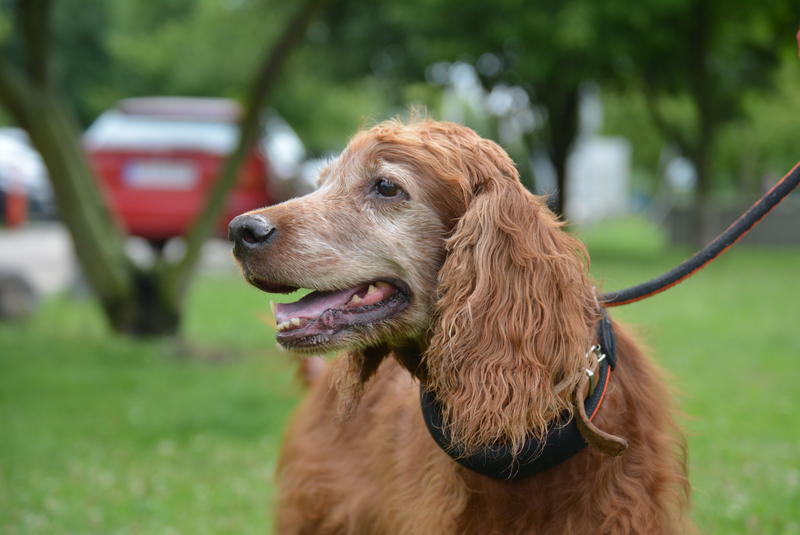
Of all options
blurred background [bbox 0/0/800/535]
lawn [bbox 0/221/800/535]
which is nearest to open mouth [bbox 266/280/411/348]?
blurred background [bbox 0/0/800/535]

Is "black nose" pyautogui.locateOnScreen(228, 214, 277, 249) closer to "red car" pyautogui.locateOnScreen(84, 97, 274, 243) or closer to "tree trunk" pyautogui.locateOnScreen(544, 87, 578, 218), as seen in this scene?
"red car" pyautogui.locateOnScreen(84, 97, 274, 243)

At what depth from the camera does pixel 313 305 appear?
2.79 m

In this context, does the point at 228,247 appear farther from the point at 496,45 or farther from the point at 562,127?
the point at 562,127

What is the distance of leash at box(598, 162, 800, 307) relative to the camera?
295 cm

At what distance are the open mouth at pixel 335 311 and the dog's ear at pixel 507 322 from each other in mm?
169

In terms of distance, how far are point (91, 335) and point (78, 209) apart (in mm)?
1532

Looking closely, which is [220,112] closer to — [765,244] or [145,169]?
[145,169]


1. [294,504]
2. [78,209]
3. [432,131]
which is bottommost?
[78,209]

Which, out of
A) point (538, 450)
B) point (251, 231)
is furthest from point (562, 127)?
point (538, 450)

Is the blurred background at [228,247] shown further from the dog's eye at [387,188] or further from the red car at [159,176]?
the dog's eye at [387,188]

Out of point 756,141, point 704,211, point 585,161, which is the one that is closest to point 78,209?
point 704,211

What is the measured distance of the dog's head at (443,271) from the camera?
2.52 meters

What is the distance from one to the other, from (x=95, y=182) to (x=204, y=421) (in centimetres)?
298

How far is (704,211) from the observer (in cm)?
2025
